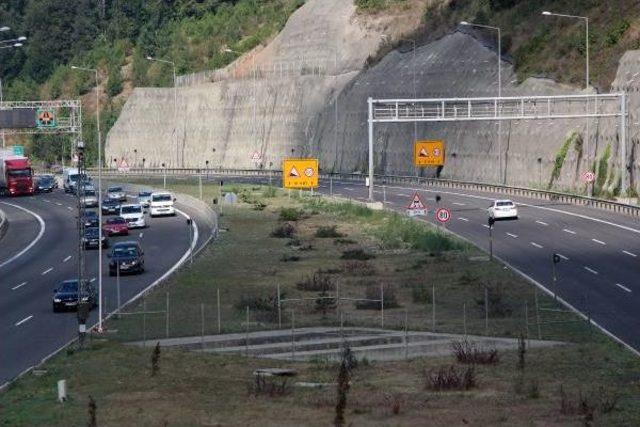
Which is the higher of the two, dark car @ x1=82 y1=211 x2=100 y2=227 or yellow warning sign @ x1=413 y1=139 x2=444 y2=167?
yellow warning sign @ x1=413 y1=139 x2=444 y2=167

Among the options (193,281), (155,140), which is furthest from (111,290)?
(155,140)

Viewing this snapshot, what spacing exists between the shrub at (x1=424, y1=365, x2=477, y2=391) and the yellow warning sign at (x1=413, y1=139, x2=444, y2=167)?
81.2 m

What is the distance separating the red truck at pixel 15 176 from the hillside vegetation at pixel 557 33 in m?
37.1

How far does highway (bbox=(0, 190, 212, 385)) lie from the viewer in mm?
50969

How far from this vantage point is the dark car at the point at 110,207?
107812mm

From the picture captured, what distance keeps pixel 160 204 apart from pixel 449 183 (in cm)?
2591

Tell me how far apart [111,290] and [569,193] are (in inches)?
1835

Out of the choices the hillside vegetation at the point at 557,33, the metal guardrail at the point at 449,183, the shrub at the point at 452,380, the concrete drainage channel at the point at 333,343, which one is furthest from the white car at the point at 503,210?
the shrub at the point at 452,380

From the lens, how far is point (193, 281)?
6581cm

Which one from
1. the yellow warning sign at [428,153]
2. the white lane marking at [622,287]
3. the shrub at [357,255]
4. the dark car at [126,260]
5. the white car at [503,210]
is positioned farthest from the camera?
the yellow warning sign at [428,153]

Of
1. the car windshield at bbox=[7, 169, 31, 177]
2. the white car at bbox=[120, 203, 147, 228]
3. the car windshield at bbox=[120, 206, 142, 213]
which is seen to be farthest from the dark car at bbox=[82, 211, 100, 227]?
the car windshield at bbox=[7, 169, 31, 177]

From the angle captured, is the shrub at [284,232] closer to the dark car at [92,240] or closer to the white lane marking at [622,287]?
the dark car at [92,240]

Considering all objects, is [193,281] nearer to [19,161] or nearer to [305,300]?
[305,300]

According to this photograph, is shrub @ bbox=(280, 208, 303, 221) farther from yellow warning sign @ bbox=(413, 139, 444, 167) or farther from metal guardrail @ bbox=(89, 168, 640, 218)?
yellow warning sign @ bbox=(413, 139, 444, 167)
